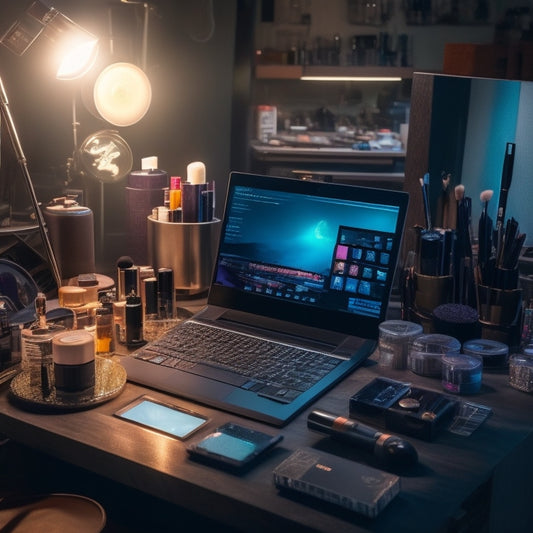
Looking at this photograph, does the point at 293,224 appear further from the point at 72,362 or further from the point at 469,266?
the point at 72,362

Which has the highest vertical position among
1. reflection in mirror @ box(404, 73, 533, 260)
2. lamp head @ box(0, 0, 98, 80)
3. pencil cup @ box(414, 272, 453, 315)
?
lamp head @ box(0, 0, 98, 80)

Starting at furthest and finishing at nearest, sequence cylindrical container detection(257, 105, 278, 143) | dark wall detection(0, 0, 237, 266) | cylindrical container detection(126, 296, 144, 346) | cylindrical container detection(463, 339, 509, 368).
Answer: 1. cylindrical container detection(257, 105, 278, 143)
2. dark wall detection(0, 0, 237, 266)
3. cylindrical container detection(126, 296, 144, 346)
4. cylindrical container detection(463, 339, 509, 368)

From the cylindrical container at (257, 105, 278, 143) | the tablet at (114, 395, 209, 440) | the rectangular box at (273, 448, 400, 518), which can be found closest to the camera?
the rectangular box at (273, 448, 400, 518)

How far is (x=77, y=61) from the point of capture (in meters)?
1.82

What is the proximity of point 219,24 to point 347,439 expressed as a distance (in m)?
1.76

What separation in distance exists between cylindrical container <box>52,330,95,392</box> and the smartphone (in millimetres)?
254

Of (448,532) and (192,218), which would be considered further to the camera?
(192,218)

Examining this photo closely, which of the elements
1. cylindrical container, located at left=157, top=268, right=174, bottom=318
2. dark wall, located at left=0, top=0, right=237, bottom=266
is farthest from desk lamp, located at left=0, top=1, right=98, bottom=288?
dark wall, located at left=0, top=0, right=237, bottom=266

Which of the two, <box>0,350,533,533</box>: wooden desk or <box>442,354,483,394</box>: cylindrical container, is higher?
<box>442,354,483,394</box>: cylindrical container

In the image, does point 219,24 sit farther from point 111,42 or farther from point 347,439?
point 347,439

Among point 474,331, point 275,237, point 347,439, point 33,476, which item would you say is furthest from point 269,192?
point 33,476

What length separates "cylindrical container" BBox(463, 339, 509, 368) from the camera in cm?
135

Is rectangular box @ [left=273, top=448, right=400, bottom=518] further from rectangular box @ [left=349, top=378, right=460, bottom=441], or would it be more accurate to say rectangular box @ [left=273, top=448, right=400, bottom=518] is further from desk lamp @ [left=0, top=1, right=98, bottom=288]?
desk lamp @ [left=0, top=1, right=98, bottom=288]

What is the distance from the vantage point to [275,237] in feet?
4.90
